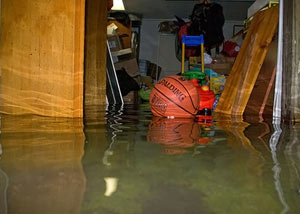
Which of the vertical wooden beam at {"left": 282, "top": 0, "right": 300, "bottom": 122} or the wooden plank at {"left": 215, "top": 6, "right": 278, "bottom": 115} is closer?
the vertical wooden beam at {"left": 282, "top": 0, "right": 300, "bottom": 122}

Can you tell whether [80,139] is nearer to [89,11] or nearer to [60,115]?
[60,115]

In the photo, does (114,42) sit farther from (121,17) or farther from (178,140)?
(178,140)

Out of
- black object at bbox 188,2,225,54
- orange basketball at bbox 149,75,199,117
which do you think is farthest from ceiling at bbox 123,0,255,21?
orange basketball at bbox 149,75,199,117

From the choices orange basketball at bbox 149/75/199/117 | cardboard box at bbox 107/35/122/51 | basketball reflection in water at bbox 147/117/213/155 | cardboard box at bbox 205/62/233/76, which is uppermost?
cardboard box at bbox 107/35/122/51

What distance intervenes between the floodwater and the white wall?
220 inches

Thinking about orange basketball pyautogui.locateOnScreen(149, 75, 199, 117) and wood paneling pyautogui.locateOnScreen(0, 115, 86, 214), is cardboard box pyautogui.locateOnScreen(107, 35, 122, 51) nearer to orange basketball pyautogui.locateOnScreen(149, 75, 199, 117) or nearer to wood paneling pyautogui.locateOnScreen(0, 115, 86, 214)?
orange basketball pyautogui.locateOnScreen(149, 75, 199, 117)

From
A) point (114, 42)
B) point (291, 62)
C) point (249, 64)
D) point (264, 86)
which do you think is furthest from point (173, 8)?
point (291, 62)

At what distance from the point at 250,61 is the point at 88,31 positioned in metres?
1.44

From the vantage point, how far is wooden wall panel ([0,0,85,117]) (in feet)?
5.80

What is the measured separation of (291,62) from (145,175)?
63.6 inches

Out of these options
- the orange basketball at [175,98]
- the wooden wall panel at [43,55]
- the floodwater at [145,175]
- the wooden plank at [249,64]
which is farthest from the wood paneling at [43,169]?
the wooden plank at [249,64]

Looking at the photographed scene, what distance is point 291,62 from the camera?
6.59 feet

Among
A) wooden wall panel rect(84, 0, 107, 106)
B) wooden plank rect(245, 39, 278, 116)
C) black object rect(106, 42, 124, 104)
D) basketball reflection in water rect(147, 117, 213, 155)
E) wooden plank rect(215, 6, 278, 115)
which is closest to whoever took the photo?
basketball reflection in water rect(147, 117, 213, 155)

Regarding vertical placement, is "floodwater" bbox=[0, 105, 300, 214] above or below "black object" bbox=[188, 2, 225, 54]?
below
